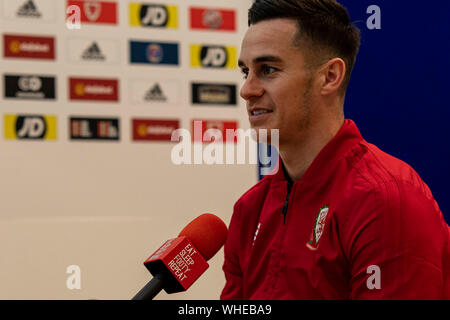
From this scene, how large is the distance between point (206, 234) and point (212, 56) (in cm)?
113

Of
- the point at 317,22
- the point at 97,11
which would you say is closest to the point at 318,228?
the point at 317,22

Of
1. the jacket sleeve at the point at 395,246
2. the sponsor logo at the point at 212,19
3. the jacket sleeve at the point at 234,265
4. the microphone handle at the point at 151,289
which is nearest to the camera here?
the microphone handle at the point at 151,289

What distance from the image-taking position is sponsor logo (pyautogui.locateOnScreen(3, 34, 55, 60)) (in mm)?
1892

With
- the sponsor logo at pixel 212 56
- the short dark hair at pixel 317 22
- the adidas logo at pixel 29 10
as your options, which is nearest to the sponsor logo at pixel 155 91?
the sponsor logo at pixel 212 56

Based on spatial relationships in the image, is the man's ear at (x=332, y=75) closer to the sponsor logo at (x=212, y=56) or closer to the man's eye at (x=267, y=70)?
the man's eye at (x=267, y=70)

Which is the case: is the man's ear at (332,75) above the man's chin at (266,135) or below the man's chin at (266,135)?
above

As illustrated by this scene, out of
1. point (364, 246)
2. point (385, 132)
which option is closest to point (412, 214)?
point (364, 246)

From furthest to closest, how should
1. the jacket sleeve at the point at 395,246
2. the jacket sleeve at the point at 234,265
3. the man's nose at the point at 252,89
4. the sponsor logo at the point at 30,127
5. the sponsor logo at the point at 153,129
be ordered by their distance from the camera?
the sponsor logo at the point at 153,129 → the sponsor logo at the point at 30,127 → the jacket sleeve at the point at 234,265 → the man's nose at the point at 252,89 → the jacket sleeve at the point at 395,246

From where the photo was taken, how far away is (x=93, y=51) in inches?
77.5

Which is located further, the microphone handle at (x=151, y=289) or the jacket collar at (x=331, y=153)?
the jacket collar at (x=331, y=153)

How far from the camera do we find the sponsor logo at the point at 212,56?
2070 millimetres
